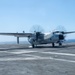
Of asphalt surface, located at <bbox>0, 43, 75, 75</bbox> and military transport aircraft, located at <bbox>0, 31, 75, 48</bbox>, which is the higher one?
military transport aircraft, located at <bbox>0, 31, 75, 48</bbox>

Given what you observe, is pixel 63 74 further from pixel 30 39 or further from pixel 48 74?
pixel 30 39

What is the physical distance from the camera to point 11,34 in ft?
168

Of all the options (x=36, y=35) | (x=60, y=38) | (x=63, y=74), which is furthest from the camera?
(x=36, y=35)

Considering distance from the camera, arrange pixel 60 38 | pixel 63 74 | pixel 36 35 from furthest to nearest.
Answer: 1. pixel 36 35
2. pixel 60 38
3. pixel 63 74

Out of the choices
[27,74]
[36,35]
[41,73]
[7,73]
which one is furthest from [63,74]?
[36,35]

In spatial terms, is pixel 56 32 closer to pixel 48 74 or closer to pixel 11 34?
pixel 11 34

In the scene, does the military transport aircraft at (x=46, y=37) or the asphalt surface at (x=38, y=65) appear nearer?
the asphalt surface at (x=38, y=65)

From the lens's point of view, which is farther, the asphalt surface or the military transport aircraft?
the military transport aircraft

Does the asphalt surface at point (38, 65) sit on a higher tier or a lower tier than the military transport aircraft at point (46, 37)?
lower

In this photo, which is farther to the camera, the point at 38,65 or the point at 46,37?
the point at 46,37

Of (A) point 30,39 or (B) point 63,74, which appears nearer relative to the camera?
(B) point 63,74

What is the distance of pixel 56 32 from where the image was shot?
48188mm

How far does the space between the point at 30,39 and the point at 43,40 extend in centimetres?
379

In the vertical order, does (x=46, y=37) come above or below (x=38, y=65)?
above
